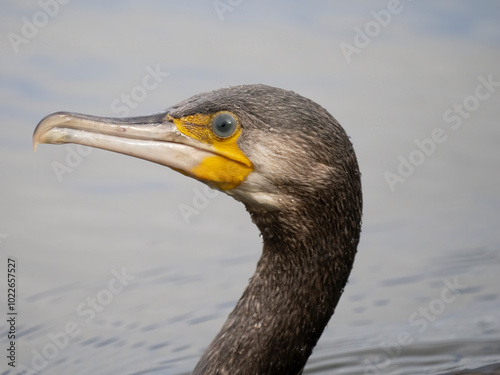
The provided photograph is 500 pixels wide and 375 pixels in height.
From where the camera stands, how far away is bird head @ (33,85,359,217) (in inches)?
144

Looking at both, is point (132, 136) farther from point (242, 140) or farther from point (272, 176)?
point (272, 176)

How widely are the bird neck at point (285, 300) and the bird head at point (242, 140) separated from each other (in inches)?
7.1

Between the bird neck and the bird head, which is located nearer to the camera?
the bird head

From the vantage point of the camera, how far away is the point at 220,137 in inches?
149

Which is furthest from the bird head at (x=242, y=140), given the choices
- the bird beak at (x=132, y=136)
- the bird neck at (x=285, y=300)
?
the bird neck at (x=285, y=300)

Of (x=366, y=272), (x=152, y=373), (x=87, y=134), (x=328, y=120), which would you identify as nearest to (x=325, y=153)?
(x=328, y=120)

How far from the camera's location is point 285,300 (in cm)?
397

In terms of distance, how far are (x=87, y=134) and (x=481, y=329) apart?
128 inches

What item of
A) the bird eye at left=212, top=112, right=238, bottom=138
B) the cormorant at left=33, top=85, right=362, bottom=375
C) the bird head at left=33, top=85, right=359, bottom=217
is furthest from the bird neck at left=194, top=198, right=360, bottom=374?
the bird eye at left=212, top=112, right=238, bottom=138

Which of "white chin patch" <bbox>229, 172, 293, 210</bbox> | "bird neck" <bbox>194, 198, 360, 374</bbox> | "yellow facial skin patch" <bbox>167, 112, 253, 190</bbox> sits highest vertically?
"yellow facial skin patch" <bbox>167, 112, 253, 190</bbox>

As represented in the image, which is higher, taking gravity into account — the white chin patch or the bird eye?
the bird eye

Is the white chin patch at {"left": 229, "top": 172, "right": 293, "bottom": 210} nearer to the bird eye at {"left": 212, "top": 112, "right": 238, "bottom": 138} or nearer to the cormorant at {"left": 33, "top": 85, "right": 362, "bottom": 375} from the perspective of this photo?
the cormorant at {"left": 33, "top": 85, "right": 362, "bottom": 375}

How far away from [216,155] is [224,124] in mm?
136

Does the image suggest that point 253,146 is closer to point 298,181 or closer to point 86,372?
point 298,181
